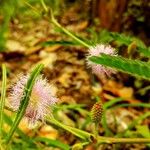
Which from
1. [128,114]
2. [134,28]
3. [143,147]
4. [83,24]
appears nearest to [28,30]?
[83,24]

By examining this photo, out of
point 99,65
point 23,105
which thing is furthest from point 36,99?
point 99,65

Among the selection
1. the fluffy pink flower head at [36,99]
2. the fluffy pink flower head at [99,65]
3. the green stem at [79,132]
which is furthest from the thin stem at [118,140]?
the fluffy pink flower head at [99,65]

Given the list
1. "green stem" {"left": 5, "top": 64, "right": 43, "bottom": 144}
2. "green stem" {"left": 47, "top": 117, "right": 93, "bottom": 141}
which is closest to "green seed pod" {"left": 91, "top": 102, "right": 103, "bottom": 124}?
"green stem" {"left": 47, "top": 117, "right": 93, "bottom": 141}

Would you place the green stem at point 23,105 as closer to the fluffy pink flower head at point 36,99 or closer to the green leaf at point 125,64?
the fluffy pink flower head at point 36,99

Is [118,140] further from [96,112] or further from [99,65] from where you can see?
[99,65]

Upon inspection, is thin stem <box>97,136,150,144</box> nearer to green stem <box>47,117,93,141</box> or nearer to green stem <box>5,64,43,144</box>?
green stem <box>47,117,93,141</box>

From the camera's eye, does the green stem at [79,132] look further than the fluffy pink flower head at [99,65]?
No
